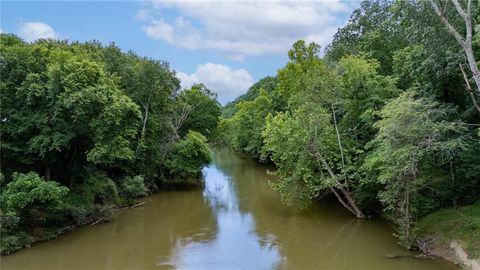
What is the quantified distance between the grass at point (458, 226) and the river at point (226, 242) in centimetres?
95

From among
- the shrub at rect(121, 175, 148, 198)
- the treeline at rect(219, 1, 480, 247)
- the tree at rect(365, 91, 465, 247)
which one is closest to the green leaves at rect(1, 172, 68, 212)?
the shrub at rect(121, 175, 148, 198)

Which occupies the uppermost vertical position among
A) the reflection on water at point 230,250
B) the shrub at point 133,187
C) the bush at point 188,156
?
the bush at point 188,156

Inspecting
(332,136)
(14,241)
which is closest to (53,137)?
(14,241)

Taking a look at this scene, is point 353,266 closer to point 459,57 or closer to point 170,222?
point 459,57

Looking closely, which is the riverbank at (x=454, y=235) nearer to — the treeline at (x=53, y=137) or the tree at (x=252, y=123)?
the treeline at (x=53, y=137)

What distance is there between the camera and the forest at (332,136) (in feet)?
47.1

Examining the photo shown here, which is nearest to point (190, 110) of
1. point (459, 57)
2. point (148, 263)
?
point (148, 263)

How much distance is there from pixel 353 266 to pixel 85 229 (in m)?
11.4

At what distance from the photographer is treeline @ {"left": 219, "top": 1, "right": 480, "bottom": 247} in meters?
14.2

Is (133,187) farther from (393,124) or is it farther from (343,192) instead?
(393,124)

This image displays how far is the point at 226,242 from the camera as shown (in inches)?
659

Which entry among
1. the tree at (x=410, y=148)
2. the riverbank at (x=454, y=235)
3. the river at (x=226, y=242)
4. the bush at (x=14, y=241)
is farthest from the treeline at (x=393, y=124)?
the bush at (x=14, y=241)

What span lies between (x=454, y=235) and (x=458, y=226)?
1.22ft

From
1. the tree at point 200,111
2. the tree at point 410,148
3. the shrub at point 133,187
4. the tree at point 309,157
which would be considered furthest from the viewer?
the tree at point 200,111
